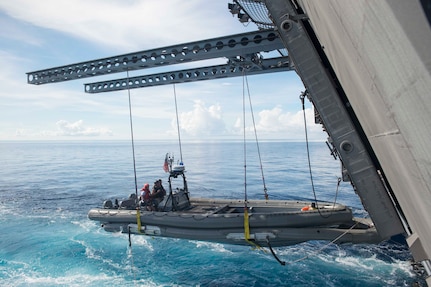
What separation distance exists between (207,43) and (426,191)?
8524 mm

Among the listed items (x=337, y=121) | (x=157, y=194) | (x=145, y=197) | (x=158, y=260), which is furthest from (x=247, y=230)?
(x=337, y=121)

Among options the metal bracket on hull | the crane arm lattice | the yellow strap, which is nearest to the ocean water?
the yellow strap

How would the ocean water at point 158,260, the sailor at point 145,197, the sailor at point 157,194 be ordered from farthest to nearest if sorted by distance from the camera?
the sailor at point 157,194, the sailor at point 145,197, the ocean water at point 158,260

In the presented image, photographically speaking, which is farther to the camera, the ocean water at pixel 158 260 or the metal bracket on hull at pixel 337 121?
the ocean water at pixel 158 260

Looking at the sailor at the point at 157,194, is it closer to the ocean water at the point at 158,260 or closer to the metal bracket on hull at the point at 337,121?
the ocean water at the point at 158,260

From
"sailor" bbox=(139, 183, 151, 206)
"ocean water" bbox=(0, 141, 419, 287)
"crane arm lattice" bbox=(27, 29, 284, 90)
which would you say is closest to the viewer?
"crane arm lattice" bbox=(27, 29, 284, 90)

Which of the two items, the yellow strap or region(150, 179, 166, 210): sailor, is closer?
the yellow strap

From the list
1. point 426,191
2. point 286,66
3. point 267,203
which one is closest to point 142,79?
point 286,66

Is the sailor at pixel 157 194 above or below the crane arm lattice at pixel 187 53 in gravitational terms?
below

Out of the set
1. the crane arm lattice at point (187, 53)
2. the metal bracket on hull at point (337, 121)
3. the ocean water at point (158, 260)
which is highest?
the crane arm lattice at point (187, 53)

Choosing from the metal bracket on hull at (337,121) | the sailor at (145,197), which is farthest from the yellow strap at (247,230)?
Result: the metal bracket on hull at (337,121)

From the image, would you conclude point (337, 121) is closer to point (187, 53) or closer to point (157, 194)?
point (187, 53)

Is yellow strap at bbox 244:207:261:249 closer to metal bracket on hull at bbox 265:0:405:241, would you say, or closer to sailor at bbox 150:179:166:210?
sailor at bbox 150:179:166:210

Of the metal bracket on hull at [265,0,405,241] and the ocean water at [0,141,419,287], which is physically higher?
the metal bracket on hull at [265,0,405,241]
